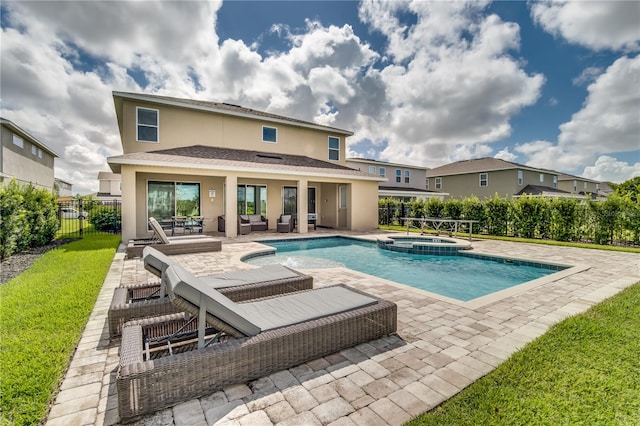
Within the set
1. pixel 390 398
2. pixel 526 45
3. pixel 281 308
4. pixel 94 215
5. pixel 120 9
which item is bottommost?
pixel 390 398

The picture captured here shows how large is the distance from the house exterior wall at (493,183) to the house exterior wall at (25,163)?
37229 mm

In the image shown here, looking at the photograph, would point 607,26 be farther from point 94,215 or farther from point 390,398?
point 94,215

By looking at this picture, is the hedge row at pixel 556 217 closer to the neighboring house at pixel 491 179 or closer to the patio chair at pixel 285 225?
the patio chair at pixel 285 225

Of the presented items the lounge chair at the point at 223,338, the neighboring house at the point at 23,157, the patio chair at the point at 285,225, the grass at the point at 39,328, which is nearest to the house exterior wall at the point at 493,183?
the patio chair at the point at 285,225

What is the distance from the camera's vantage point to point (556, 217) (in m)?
13.2

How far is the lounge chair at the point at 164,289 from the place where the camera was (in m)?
3.53

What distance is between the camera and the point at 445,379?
2.74 m

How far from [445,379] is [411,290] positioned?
2.88 m

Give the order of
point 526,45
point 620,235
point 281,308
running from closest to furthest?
1. point 281,308
2. point 620,235
3. point 526,45

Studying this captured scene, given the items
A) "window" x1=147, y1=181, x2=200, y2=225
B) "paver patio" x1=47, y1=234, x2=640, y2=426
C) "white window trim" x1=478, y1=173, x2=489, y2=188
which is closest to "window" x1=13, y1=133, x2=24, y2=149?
"window" x1=147, y1=181, x2=200, y2=225

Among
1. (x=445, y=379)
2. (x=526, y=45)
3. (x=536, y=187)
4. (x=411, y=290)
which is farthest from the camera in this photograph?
(x=536, y=187)

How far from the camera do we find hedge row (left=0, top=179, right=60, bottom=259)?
28.0 ft

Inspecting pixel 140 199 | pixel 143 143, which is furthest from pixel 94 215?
pixel 143 143

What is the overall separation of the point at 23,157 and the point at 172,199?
19.2 meters
